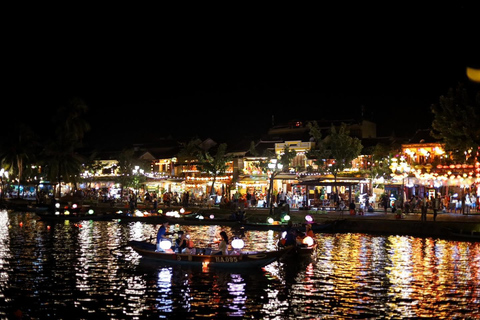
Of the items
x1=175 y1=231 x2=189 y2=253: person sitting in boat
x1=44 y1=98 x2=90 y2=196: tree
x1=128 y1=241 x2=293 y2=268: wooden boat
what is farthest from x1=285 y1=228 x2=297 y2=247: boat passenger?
x1=44 y1=98 x2=90 y2=196: tree

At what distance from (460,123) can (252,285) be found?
27.5 m

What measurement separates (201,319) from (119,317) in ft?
8.57

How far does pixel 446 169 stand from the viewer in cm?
4141

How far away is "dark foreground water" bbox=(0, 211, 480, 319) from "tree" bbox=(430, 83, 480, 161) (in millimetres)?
11322

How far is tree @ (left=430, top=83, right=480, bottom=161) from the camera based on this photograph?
41.2 meters

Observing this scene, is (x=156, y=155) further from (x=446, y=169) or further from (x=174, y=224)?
(x=446, y=169)

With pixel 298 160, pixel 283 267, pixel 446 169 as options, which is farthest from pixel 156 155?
pixel 283 267

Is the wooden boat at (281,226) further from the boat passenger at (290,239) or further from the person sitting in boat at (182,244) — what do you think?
the person sitting in boat at (182,244)

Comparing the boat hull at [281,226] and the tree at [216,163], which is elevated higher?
the tree at [216,163]

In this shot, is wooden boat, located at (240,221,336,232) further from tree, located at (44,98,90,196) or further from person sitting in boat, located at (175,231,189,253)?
tree, located at (44,98,90,196)

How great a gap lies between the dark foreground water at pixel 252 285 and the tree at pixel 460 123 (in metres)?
11.3

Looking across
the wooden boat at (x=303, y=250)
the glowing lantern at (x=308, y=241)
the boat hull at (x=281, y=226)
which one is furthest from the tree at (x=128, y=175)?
the wooden boat at (x=303, y=250)

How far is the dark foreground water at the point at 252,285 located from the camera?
17.7 m

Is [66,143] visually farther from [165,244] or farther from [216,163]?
[165,244]
